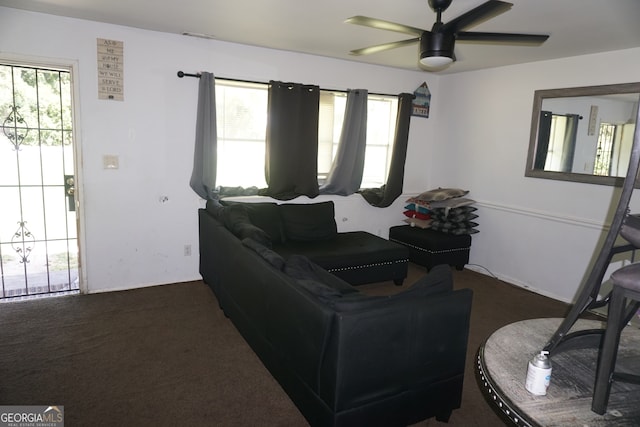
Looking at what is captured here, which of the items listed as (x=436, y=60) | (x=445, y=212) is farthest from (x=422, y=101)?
(x=436, y=60)

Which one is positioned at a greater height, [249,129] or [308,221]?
[249,129]

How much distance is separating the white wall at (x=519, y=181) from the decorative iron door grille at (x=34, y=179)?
14.2ft

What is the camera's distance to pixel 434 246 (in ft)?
15.6

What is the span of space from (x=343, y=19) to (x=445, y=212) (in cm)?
268

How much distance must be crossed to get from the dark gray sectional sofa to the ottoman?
97.3 inches

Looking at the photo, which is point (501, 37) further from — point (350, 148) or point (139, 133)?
point (139, 133)

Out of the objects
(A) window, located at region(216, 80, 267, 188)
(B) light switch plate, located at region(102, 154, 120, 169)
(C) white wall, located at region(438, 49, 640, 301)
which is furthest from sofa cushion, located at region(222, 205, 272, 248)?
(C) white wall, located at region(438, 49, 640, 301)

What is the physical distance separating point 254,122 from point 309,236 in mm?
1372

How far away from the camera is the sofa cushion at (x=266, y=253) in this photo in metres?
2.47

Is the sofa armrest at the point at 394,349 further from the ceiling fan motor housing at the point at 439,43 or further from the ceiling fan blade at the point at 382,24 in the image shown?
the ceiling fan blade at the point at 382,24

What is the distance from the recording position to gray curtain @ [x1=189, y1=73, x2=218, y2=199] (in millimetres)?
4074

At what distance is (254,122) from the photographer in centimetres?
452

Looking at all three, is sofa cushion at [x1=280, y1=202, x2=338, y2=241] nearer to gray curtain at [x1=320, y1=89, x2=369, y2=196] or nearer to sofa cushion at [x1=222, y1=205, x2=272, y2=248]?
gray curtain at [x1=320, y1=89, x2=369, y2=196]

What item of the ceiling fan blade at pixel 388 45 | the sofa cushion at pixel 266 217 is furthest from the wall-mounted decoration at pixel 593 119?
the sofa cushion at pixel 266 217
